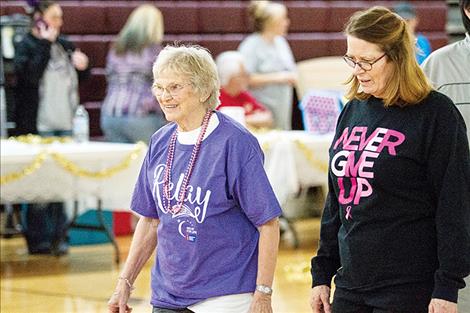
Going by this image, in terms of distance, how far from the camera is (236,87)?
805 centimetres

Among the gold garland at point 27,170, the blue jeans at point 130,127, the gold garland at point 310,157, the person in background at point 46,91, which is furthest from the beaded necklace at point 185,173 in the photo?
the blue jeans at point 130,127

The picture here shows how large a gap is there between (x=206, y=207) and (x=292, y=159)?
4.51m

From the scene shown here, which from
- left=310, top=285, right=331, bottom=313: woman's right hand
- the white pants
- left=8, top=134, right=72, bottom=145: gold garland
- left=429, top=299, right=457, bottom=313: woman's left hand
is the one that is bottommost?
left=8, top=134, right=72, bottom=145: gold garland

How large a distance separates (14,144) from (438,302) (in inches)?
195

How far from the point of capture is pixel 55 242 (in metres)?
7.82

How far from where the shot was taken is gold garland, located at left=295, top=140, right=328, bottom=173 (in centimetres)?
762

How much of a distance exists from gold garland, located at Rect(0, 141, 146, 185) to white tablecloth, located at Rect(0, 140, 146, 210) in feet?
0.05

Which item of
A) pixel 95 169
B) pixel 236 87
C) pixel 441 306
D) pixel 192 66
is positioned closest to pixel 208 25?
pixel 236 87

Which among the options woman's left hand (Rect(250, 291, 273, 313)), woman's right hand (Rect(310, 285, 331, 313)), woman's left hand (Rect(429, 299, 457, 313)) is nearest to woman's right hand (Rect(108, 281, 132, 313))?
woman's left hand (Rect(250, 291, 273, 313))

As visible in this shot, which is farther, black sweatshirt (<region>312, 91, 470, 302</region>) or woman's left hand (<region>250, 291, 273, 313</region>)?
woman's left hand (<region>250, 291, 273, 313</region>)

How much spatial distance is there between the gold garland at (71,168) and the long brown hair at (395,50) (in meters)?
4.33

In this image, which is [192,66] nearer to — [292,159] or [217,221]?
[217,221]

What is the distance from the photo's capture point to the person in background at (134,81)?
27.3 ft

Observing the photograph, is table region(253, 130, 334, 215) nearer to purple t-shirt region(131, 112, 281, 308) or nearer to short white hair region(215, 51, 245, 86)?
short white hair region(215, 51, 245, 86)
